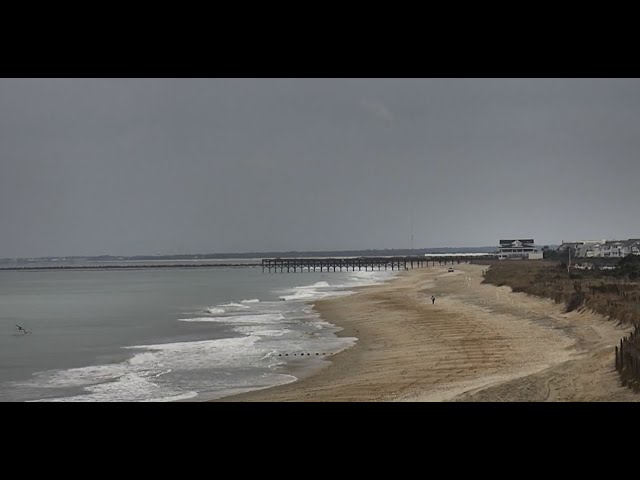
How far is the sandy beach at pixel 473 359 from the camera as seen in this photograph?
915cm

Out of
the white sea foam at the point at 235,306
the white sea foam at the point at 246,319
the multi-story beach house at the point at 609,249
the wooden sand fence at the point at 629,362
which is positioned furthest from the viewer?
the multi-story beach house at the point at 609,249

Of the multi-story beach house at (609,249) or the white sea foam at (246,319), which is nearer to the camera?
the white sea foam at (246,319)

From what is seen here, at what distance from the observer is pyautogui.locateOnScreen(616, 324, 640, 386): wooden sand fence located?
8227mm

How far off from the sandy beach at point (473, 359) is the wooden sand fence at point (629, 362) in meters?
0.15

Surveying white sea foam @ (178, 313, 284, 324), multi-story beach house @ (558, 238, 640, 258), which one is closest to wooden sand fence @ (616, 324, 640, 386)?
white sea foam @ (178, 313, 284, 324)

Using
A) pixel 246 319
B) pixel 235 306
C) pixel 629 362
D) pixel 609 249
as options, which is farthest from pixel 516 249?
pixel 629 362

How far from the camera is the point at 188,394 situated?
12180mm

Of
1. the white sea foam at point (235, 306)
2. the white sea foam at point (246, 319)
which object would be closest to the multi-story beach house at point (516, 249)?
the white sea foam at point (235, 306)

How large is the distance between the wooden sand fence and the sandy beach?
15 cm

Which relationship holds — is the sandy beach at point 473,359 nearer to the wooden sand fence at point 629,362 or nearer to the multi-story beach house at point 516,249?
the wooden sand fence at point 629,362

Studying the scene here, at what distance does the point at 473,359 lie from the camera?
13938mm

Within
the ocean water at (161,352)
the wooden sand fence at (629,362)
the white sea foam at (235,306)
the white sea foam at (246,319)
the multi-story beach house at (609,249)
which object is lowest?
the ocean water at (161,352)
